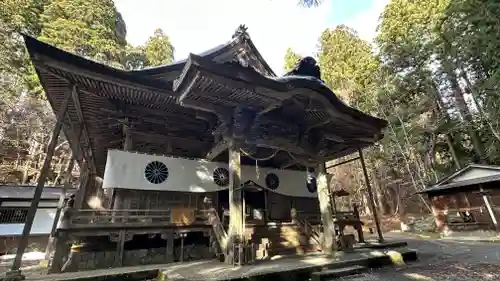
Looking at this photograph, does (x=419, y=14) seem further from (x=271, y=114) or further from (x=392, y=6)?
(x=271, y=114)

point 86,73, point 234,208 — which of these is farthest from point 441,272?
point 86,73

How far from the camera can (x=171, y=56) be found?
105 ft

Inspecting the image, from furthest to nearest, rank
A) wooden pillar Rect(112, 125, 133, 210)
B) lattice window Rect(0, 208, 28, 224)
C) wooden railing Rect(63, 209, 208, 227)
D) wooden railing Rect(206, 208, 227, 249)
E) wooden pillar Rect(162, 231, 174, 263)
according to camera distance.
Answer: lattice window Rect(0, 208, 28, 224)
wooden pillar Rect(112, 125, 133, 210)
wooden pillar Rect(162, 231, 174, 263)
wooden railing Rect(63, 209, 208, 227)
wooden railing Rect(206, 208, 227, 249)

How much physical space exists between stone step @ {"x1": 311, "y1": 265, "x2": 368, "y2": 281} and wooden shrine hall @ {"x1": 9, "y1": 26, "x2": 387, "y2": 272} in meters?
1.48

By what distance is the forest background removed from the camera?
1777cm

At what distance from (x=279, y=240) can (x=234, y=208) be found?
2.61m

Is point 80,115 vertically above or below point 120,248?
above

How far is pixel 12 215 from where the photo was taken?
15.4 metres

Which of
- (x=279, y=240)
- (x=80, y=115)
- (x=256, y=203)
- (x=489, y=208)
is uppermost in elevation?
(x=80, y=115)

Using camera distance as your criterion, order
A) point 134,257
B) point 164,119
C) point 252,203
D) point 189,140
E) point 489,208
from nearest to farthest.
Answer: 1. point 134,257
2. point 164,119
3. point 189,140
4. point 252,203
5. point 489,208

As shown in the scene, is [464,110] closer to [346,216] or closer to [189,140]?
[346,216]

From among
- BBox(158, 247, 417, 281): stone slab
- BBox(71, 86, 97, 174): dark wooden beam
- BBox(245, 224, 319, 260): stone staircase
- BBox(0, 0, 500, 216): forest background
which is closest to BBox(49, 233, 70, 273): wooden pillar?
BBox(158, 247, 417, 281): stone slab

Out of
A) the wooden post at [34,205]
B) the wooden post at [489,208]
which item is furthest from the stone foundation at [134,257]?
the wooden post at [489,208]

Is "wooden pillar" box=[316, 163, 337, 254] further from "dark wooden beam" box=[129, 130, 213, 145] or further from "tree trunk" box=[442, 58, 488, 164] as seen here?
"tree trunk" box=[442, 58, 488, 164]
